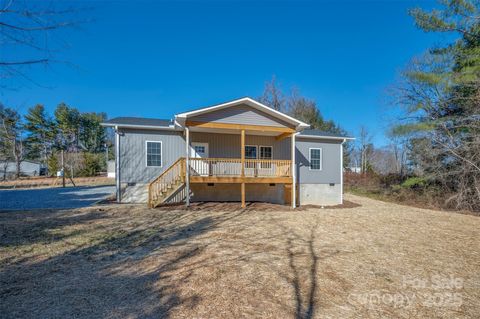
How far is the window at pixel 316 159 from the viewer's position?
13.5 metres

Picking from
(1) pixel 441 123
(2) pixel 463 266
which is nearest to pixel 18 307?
(2) pixel 463 266

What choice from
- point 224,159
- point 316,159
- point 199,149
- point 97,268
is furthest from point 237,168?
point 97,268

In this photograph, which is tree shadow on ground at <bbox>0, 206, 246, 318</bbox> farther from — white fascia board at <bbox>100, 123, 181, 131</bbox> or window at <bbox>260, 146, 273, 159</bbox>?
window at <bbox>260, 146, 273, 159</bbox>

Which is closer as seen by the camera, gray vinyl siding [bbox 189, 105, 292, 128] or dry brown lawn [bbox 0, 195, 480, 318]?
dry brown lawn [bbox 0, 195, 480, 318]

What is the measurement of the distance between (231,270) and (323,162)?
438 inches

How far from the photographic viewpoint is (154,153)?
11.3m

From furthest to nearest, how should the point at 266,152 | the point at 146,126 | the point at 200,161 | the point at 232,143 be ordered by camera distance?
the point at 266,152 → the point at 232,143 → the point at 200,161 → the point at 146,126

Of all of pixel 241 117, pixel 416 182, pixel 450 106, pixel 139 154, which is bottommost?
pixel 416 182

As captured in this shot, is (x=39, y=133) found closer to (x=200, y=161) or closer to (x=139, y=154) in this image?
(x=139, y=154)

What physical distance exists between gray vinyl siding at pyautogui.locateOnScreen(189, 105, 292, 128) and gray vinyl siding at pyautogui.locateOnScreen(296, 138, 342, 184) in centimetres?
286

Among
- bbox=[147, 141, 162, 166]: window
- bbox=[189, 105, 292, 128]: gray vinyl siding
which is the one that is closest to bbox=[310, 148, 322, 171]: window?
bbox=[189, 105, 292, 128]: gray vinyl siding

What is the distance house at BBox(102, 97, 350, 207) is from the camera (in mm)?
10320

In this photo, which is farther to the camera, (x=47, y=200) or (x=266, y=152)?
(x=266, y=152)

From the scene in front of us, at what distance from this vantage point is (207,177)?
10.2 meters
